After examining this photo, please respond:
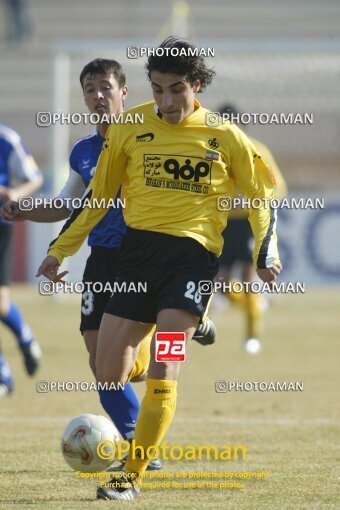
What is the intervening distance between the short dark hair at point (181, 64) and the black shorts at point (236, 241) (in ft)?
22.0

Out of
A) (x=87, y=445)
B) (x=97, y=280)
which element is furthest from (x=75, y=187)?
(x=87, y=445)

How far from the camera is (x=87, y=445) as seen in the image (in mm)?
4781

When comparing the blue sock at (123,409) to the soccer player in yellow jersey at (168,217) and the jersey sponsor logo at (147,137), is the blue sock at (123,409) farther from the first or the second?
the jersey sponsor logo at (147,137)

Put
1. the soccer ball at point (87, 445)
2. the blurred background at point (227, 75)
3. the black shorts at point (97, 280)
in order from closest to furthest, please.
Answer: the soccer ball at point (87, 445), the black shorts at point (97, 280), the blurred background at point (227, 75)

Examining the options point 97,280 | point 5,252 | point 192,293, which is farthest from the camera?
point 5,252

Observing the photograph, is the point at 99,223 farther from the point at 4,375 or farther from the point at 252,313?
the point at 252,313

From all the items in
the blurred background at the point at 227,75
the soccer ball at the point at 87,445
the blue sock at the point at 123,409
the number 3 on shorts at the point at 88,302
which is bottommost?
the soccer ball at the point at 87,445

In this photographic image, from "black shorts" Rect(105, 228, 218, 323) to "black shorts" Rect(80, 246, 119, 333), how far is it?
66cm

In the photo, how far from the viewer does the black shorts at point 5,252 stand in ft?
27.0

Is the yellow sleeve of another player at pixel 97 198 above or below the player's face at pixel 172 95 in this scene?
below

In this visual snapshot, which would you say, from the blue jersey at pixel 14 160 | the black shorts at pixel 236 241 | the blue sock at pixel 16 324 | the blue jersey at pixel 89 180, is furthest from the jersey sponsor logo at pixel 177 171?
the black shorts at pixel 236 241

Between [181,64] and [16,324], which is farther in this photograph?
[16,324]

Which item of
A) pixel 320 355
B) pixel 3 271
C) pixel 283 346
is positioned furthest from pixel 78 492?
pixel 283 346

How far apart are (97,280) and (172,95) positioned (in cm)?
119
